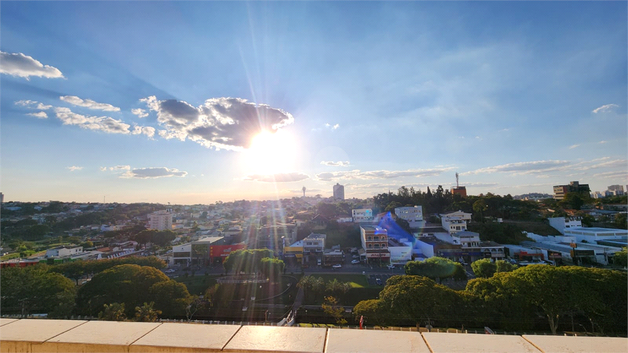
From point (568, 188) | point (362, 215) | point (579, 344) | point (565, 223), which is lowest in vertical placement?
point (565, 223)

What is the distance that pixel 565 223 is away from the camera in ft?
82.5

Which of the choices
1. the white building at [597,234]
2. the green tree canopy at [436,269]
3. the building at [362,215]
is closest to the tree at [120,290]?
the green tree canopy at [436,269]

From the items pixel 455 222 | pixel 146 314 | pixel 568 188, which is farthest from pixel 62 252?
pixel 568 188

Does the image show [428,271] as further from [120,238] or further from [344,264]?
[120,238]

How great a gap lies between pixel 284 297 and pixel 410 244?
1112cm

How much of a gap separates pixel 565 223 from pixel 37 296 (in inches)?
1449

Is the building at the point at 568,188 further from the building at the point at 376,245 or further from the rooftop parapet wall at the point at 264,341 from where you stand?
the rooftop parapet wall at the point at 264,341

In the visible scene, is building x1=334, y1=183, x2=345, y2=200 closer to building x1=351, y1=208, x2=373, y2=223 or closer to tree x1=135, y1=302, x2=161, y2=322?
building x1=351, y1=208, x2=373, y2=223

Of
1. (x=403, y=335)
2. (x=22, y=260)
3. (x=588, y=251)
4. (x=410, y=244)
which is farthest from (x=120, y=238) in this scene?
(x=588, y=251)

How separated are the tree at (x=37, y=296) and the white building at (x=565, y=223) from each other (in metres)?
34.4

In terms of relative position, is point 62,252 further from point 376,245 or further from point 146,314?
point 376,245

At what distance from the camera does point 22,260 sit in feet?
63.7

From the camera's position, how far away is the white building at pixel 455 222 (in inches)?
933

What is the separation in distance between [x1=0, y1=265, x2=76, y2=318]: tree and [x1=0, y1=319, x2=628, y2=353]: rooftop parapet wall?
12.5 metres
